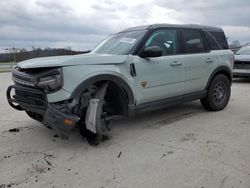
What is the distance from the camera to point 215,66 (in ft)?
18.8

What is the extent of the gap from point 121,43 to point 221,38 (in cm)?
257

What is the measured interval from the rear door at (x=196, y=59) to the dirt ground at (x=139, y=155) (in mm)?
719

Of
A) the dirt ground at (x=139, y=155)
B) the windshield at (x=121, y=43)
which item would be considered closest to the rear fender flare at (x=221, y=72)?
the dirt ground at (x=139, y=155)

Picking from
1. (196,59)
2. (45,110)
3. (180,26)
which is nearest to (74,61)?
(45,110)

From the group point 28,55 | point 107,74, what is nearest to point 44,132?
point 107,74

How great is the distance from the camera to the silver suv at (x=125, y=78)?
3.67m

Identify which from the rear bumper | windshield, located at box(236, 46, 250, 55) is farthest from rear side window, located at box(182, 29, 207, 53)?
windshield, located at box(236, 46, 250, 55)

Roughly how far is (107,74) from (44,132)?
173 cm

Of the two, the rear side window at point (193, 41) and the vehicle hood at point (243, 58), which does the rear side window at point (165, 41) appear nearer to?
the rear side window at point (193, 41)

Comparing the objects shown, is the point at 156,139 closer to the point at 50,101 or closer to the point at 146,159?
the point at 146,159

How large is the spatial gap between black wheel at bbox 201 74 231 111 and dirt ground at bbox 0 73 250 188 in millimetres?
473

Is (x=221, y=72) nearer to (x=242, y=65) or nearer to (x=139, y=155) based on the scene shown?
(x=139, y=155)

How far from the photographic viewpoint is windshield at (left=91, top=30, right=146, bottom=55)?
4.58 m

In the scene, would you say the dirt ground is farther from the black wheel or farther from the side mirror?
the side mirror
